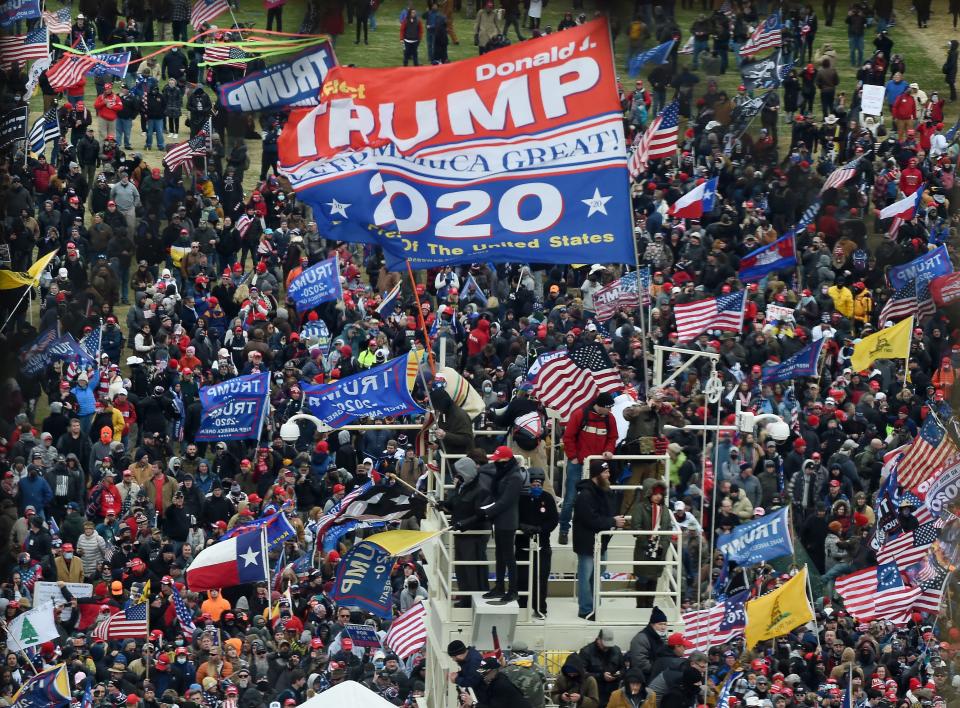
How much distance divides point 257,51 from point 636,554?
111 ft

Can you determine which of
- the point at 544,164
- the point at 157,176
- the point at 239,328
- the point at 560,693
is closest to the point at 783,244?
the point at 239,328

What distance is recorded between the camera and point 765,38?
197ft

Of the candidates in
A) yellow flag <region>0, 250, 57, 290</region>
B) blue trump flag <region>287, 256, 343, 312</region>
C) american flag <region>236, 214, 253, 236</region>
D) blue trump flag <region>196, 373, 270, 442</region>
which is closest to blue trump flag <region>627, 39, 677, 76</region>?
american flag <region>236, 214, 253, 236</region>

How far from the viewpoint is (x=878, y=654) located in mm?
33188

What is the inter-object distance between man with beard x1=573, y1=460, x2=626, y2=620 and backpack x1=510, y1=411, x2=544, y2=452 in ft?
4.33

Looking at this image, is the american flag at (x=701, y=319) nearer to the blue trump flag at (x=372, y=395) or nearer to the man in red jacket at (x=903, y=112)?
the blue trump flag at (x=372, y=395)

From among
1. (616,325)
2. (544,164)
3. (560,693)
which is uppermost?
(544,164)

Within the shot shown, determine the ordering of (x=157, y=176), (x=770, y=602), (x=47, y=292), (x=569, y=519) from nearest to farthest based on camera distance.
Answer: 1. (x=569, y=519)
2. (x=770, y=602)
3. (x=47, y=292)
4. (x=157, y=176)

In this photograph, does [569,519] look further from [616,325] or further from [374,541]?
[616,325]

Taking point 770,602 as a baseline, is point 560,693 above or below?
above

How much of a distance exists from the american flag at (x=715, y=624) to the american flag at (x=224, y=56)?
2718 centimetres

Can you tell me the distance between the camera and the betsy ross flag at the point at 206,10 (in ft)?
199

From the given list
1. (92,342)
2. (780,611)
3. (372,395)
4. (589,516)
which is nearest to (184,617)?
(372,395)

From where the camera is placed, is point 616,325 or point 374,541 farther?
point 616,325
